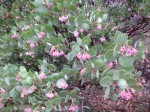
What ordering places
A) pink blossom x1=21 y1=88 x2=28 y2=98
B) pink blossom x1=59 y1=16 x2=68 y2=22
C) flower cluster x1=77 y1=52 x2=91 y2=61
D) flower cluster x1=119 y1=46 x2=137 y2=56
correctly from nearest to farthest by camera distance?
flower cluster x1=119 y1=46 x2=137 y2=56 → flower cluster x1=77 y1=52 x2=91 y2=61 → pink blossom x1=21 y1=88 x2=28 y2=98 → pink blossom x1=59 y1=16 x2=68 y2=22

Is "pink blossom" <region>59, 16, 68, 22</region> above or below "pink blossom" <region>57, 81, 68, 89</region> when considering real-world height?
above

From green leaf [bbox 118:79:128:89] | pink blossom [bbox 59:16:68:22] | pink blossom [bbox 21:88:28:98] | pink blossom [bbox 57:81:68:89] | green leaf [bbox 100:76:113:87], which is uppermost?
pink blossom [bbox 59:16:68:22]

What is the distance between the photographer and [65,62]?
225cm

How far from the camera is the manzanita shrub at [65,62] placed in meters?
1.56

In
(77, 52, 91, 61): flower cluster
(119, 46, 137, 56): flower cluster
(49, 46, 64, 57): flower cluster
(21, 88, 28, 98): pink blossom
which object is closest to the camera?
(119, 46, 137, 56): flower cluster

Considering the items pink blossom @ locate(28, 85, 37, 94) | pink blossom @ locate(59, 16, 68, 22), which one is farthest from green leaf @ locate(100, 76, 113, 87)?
pink blossom @ locate(59, 16, 68, 22)

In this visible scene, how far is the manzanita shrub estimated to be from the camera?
5.12 ft

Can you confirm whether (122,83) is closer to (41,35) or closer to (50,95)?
(50,95)

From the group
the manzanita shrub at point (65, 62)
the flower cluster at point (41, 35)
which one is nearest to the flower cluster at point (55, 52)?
the manzanita shrub at point (65, 62)

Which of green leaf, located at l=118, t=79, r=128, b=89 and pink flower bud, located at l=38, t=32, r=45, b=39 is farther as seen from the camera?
pink flower bud, located at l=38, t=32, r=45, b=39

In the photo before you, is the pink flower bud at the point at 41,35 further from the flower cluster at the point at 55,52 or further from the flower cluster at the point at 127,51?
the flower cluster at the point at 127,51

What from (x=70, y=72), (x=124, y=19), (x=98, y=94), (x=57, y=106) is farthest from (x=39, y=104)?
(x=98, y=94)

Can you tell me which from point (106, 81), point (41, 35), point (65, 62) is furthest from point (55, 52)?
point (106, 81)

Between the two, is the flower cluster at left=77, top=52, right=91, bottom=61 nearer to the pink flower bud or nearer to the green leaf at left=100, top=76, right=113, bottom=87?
the green leaf at left=100, top=76, right=113, bottom=87
